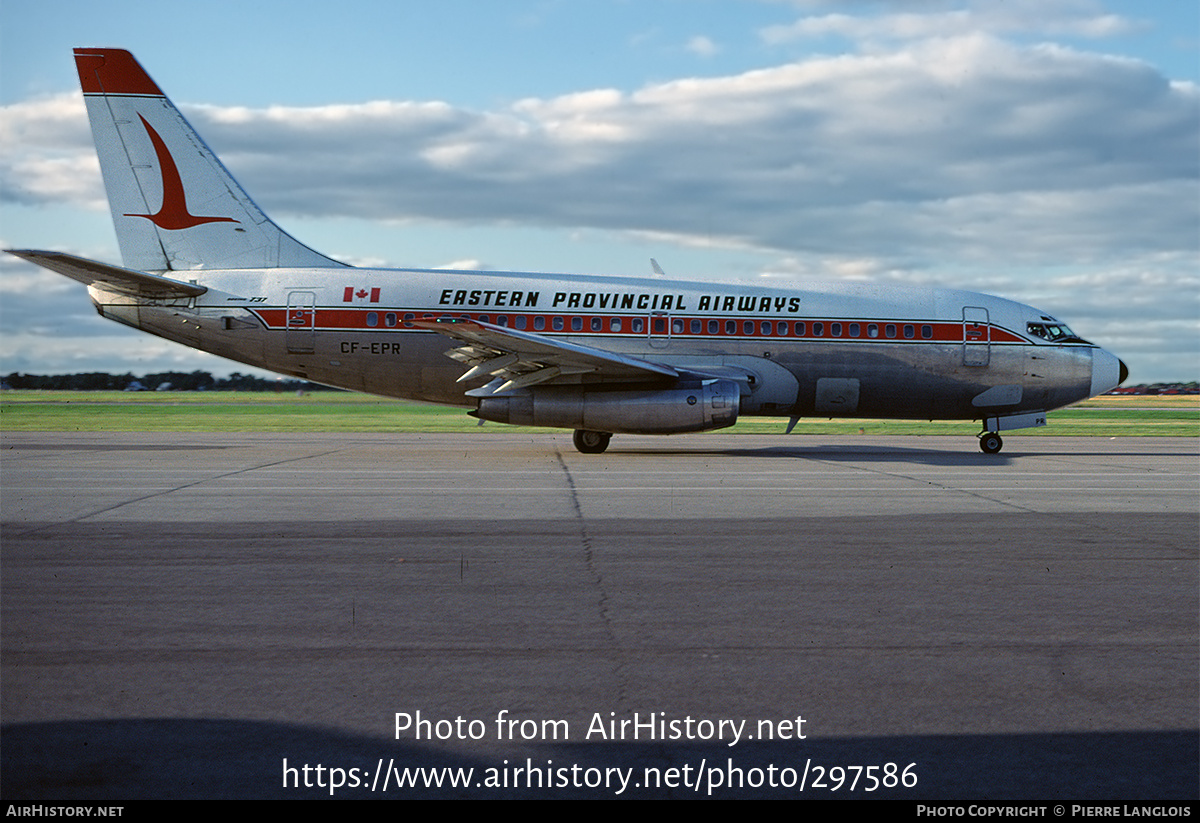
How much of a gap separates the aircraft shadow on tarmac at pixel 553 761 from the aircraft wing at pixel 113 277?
1840 cm

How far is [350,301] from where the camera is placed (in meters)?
22.0

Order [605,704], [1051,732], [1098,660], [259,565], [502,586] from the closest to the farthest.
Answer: [1051,732] < [605,704] < [1098,660] < [502,586] < [259,565]

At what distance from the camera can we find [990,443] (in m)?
22.7

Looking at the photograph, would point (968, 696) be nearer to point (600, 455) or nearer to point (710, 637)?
point (710, 637)

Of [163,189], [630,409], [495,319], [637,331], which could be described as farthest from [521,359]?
[163,189]

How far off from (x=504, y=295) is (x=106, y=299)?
9004 millimetres

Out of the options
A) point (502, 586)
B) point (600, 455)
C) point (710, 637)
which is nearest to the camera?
point (710, 637)

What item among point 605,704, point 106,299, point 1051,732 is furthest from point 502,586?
point 106,299

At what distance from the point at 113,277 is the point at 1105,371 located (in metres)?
22.3

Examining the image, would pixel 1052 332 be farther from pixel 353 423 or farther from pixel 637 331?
pixel 353 423

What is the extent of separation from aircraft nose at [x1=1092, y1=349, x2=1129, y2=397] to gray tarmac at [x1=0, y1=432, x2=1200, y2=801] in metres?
11.2

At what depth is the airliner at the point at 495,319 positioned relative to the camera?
22.0 m

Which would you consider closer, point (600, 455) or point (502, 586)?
point (502, 586)

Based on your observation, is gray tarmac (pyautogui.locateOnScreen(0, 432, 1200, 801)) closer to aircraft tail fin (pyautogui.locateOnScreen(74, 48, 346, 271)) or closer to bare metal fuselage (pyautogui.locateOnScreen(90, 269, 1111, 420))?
bare metal fuselage (pyautogui.locateOnScreen(90, 269, 1111, 420))
